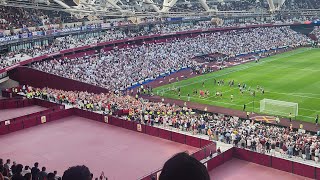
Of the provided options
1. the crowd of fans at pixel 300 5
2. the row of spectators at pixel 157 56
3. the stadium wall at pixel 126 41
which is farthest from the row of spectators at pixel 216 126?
the crowd of fans at pixel 300 5

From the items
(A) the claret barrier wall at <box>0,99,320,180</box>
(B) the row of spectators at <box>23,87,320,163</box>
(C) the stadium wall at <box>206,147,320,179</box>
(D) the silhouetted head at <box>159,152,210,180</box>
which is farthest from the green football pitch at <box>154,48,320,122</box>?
(D) the silhouetted head at <box>159,152,210,180</box>

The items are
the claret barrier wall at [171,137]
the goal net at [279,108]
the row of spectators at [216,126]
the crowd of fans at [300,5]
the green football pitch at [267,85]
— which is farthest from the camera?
the crowd of fans at [300,5]

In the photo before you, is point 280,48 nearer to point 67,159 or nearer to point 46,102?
point 46,102

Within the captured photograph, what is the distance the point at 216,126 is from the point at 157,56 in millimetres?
39821

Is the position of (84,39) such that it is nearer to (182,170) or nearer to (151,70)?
(151,70)

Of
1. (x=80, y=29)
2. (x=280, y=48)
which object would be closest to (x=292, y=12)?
(x=280, y=48)

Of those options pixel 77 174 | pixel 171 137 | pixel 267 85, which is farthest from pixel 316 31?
pixel 77 174

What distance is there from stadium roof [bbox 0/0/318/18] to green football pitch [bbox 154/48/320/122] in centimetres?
1841

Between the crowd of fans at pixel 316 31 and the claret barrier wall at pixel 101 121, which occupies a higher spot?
the crowd of fans at pixel 316 31

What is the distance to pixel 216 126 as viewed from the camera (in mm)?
30062

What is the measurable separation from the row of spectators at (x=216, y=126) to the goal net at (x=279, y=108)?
554 cm

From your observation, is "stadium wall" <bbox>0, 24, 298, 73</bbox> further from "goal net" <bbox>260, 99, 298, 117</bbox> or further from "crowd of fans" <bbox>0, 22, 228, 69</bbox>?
"goal net" <bbox>260, 99, 298, 117</bbox>

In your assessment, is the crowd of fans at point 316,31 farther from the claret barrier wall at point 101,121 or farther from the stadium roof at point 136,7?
the claret barrier wall at point 101,121

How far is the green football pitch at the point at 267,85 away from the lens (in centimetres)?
4350
